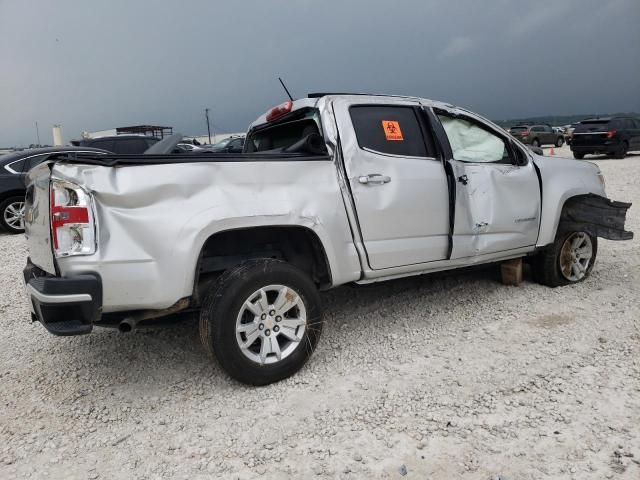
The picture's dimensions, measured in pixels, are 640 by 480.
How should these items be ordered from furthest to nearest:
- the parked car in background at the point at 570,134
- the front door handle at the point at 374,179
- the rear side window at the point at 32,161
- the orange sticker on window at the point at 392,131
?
the parked car in background at the point at 570,134 < the rear side window at the point at 32,161 < the orange sticker on window at the point at 392,131 < the front door handle at the point at 374,179

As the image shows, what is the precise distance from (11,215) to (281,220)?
7.27 m

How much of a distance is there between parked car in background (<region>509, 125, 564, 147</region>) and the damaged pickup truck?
2739 centimetres

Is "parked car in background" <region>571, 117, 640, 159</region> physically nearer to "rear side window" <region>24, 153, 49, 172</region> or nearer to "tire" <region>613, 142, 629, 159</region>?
"tire" <region>613, 142, 629, 159</region>

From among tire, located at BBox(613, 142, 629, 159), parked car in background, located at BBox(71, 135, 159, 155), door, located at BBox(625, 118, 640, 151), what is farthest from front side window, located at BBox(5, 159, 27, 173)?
door, located at BBox(625, 118, 640, 151)

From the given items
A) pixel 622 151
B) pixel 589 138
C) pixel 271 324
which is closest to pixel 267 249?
pixel 271 324

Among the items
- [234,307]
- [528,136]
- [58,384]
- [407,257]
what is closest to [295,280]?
[234,307]

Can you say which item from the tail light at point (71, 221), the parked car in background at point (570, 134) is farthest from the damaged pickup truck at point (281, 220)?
the parked car in background at point (570, 134)

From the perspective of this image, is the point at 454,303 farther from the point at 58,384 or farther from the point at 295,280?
the point at 58,384

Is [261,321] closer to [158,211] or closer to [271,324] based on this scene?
[271,324]

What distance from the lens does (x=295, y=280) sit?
310cm

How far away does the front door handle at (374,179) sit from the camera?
3.44m

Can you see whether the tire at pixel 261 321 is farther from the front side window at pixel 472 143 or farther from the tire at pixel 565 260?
the tire at pixel 565 260

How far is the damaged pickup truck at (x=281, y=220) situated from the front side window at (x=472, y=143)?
13 mm

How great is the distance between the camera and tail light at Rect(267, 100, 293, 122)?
13.0ft
